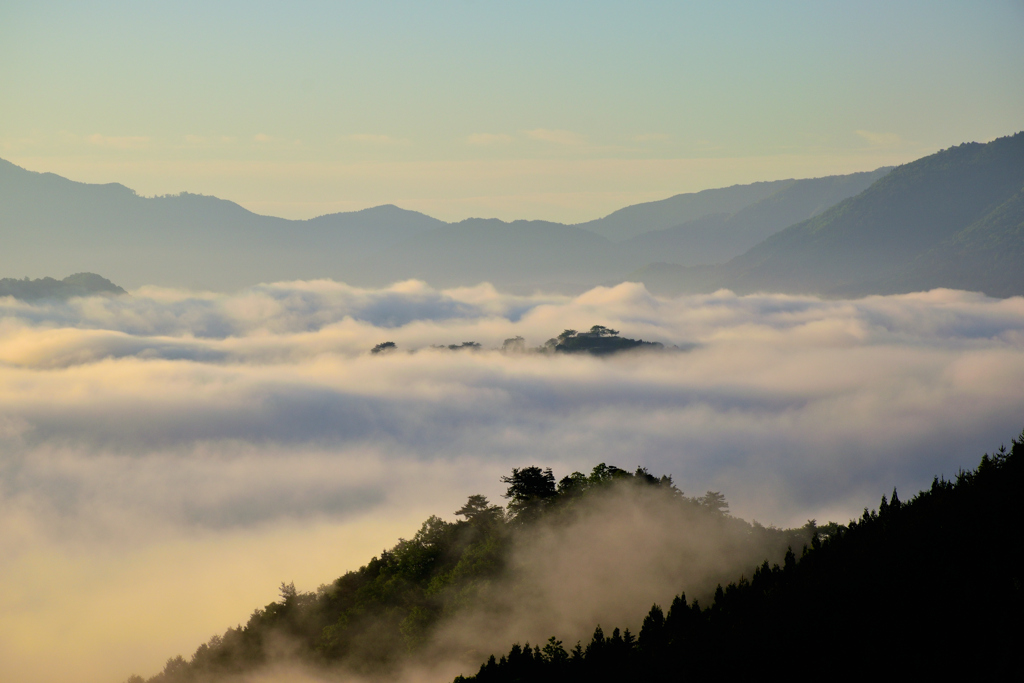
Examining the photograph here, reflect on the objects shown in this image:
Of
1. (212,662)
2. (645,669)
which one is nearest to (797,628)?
(645,669)

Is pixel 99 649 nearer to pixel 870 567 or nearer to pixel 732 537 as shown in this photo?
pixel 732 537

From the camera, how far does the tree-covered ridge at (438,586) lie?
8362cm

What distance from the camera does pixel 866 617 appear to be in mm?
54500

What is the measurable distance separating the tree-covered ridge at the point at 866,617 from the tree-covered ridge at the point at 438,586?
1762 centimetres

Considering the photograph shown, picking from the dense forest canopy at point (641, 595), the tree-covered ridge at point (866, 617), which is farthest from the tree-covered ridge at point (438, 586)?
the tree-covered ridge at point (866, 617)

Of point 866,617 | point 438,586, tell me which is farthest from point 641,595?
point 866,617

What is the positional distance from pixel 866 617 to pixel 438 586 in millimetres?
49425

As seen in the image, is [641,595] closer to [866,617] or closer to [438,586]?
[438,586]

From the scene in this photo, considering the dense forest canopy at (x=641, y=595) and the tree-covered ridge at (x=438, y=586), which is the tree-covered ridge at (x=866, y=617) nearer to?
the dense forest canopy at (x=641, y=595)

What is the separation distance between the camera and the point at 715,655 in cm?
5369

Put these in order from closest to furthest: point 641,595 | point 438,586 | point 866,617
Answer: point 866,617 → point 641,595 → point 438,586

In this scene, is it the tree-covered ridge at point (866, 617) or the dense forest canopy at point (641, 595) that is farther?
the dense forest canopy at point (641, 595)

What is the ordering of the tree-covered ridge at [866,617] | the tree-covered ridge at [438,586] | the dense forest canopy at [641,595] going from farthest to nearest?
the tree-covered ridge at [438,586] < the dense forest canopy at [641,595] < the tree-covered ridge at [866,617]

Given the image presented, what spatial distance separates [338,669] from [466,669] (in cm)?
1449
